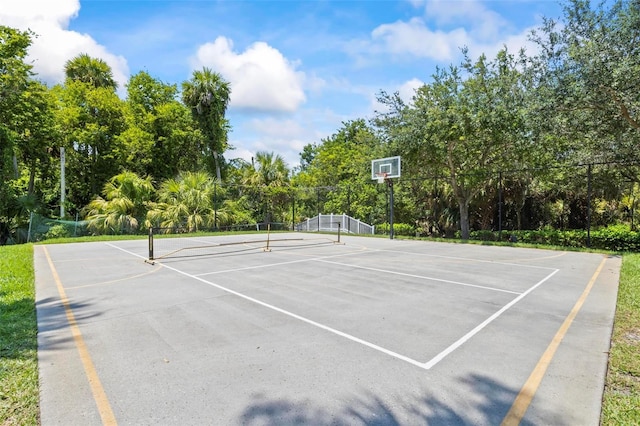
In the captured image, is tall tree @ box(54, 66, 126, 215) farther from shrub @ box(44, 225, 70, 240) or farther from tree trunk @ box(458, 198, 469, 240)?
tree trunk @ box(458, 198, 469, 240)

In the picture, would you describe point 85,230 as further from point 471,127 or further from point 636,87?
point 636,87

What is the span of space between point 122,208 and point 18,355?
61.5 ft

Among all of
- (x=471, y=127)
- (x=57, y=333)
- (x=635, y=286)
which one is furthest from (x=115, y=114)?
(x=635, y=286)

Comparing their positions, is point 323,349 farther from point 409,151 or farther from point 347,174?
point 347,174

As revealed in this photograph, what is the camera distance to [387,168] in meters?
17.6

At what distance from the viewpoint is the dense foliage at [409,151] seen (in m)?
11.3

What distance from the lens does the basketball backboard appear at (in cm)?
1709

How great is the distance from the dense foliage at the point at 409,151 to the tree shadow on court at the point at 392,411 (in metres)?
10.4

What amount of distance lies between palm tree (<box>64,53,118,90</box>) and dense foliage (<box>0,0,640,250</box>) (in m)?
0.08

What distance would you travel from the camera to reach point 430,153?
56.0 feet

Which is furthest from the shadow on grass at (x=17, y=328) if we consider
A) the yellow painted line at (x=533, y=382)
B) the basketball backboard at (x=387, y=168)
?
the basketball backboard at (x=387, y=168)

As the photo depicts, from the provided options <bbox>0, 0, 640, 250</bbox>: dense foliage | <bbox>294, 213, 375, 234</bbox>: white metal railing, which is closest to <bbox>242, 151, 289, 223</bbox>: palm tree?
<bbox>0, 0, 640, 250</bbox>: dense foliage

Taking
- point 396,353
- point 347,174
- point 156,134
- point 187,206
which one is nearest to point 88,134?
point 156,134

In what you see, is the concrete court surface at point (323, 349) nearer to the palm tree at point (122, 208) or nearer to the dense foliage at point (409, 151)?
the dense foliage at point (409, 151)
